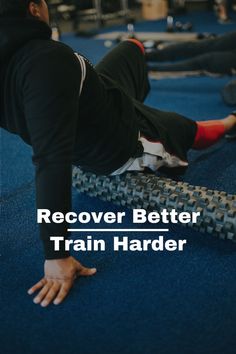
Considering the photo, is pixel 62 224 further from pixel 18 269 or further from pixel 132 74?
pixel 132 74

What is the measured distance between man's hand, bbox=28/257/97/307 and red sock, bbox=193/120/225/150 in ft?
2.69

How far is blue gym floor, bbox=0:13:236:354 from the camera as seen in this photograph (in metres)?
0.93

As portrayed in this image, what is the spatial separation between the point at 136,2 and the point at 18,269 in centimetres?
793

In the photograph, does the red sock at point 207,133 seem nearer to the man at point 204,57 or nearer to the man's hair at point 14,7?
the man at point 204,57

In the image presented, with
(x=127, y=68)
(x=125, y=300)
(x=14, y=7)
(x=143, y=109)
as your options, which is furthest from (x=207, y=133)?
(x=14, y=7)

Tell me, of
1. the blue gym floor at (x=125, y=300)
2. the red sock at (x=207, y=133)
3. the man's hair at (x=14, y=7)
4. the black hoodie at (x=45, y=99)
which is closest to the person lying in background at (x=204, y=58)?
the red sock at (x=207, y=133)

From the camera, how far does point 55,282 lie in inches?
41.9

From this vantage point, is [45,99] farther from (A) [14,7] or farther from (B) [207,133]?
(B) [207,133]

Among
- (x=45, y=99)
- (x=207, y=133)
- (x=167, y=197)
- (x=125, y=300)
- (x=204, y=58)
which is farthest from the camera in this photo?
(x=204, y=58)

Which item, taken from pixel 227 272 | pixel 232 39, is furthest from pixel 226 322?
pixel 232 39

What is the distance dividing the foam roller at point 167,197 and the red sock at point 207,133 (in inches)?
15.0

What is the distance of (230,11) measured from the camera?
6477mm

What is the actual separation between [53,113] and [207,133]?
90 centimetres

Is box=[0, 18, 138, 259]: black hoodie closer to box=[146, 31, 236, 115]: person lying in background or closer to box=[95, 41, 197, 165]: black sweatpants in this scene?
box=[95, 41, 197, 165]: black sweatpants
